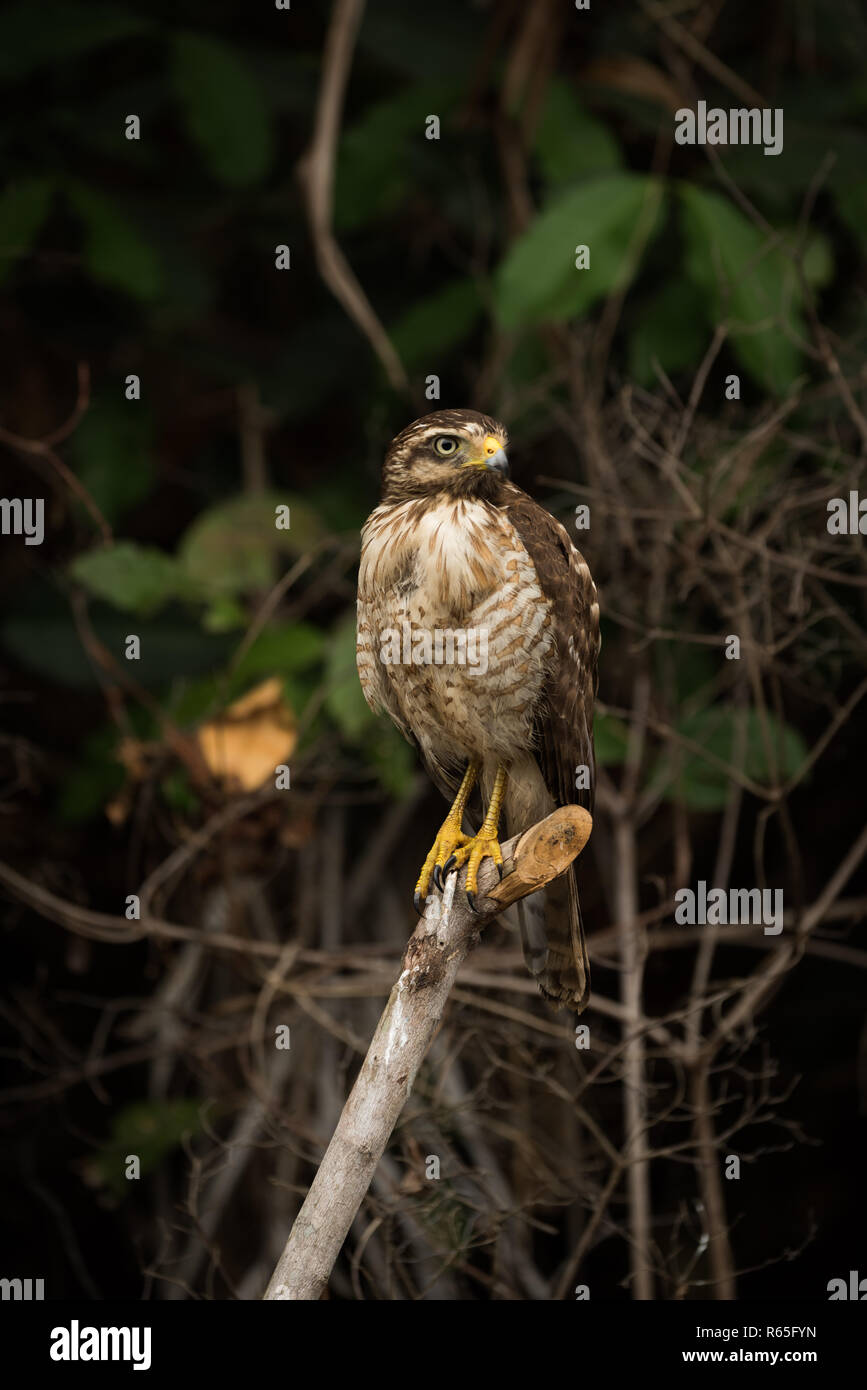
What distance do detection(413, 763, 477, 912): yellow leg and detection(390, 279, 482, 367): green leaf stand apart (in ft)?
6.05

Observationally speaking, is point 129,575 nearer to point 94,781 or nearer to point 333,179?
point 94,781

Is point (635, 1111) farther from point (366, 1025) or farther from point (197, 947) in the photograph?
point (197, 947)

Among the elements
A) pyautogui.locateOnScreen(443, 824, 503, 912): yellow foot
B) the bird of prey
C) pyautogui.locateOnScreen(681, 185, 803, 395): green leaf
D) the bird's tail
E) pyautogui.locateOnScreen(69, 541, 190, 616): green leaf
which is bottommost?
the bird's tail

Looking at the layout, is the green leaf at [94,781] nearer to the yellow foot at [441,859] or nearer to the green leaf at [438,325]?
the green leaf at [438,325]

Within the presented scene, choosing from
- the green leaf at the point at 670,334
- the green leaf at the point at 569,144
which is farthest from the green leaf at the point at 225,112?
the green leaf at the point at 670,334

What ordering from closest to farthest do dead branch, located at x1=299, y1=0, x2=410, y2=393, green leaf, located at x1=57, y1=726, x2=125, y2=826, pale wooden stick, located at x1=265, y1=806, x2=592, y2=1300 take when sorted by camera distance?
pale wooden stick, located at x1=265, y1=806, x2=592, y2=1300 → dead branch, located at x1=299, y1=0, x2=410, y2=393 → green leaf, located at x1=57, y1=726, x2=125, y2=826

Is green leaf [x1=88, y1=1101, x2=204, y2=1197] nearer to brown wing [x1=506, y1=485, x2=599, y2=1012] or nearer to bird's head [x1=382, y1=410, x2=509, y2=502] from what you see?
brown wing [x1=506, y1=485, x2=599, y2=1012]

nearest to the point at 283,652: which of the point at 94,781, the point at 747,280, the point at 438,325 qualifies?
the point at 94,781

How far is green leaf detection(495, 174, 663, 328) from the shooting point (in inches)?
147

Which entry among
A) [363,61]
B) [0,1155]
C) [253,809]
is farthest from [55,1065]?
[363,61]

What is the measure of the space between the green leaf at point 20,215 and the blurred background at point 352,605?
0.01 meters

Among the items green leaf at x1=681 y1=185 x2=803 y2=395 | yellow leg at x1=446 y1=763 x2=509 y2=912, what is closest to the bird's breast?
yellow leg at x1=446 y1=763 x2=509 y2=912

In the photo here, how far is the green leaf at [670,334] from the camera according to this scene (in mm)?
4137

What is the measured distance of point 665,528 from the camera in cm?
340
